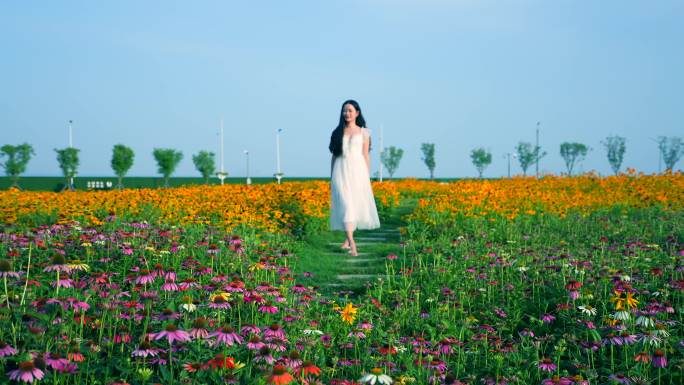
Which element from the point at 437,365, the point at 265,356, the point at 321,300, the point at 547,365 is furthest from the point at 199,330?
the point at 321,300

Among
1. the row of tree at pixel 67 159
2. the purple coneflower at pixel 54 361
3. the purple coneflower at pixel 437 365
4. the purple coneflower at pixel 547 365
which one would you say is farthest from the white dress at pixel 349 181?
the row of tree at pixel 67 159

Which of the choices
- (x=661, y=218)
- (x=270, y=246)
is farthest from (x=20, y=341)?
(x=661, y=218)

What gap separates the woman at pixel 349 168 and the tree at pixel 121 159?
42331mm

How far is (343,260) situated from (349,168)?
1.64m

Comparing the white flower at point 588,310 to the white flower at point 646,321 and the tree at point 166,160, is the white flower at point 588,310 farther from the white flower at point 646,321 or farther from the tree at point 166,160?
the tree at point 166,160

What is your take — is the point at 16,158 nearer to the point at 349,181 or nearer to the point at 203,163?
the point at 203,163

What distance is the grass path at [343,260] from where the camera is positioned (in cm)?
737

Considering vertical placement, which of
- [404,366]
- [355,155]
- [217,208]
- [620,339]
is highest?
[355,155]

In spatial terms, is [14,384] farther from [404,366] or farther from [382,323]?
[382,323]

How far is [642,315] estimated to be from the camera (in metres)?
4.17

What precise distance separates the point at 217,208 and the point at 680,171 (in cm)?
1393

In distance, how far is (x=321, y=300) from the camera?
5531 millimetres

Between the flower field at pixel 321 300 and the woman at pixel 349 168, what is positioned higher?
the woman at pixel 349 168

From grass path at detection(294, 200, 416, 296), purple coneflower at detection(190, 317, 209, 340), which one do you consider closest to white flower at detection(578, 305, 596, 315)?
grass path at detection(294, 200, 416, 296)
